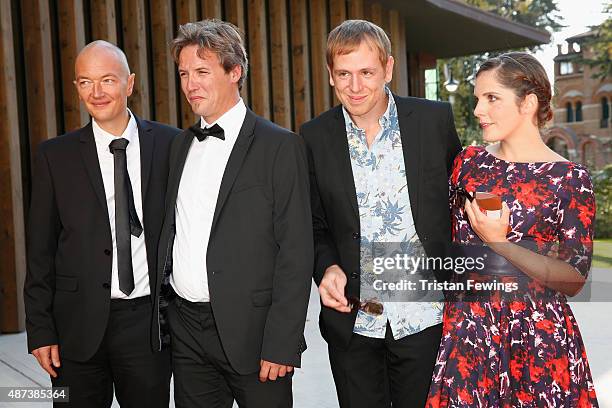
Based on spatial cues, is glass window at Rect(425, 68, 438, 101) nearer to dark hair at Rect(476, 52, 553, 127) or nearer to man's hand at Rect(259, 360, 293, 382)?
dark hair at Rect(476, 52, 553, 127)

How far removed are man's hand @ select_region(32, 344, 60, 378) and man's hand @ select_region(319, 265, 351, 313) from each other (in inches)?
43.0

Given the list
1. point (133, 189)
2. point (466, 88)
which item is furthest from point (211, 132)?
point (466, 88)

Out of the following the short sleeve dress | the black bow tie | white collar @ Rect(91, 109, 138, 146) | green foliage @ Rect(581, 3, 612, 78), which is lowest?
the short sleeve dress

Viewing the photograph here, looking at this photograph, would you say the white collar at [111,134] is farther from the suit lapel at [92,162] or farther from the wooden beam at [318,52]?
the wooden beam at [318,52]

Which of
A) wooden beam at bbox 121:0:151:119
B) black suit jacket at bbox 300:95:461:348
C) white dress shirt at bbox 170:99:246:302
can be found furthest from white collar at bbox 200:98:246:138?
wooden beam at bbox 121:0:151:119

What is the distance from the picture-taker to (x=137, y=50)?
22.8 feet

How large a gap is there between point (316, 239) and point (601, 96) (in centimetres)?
4483

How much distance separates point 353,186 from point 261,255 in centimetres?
41

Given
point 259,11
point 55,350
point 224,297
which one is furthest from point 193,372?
point 259,11

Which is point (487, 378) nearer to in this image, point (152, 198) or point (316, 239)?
point (316, 239)

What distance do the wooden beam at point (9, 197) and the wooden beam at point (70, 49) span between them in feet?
1.97

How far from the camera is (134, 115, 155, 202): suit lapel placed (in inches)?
113

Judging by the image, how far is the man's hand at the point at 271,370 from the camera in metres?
2.42

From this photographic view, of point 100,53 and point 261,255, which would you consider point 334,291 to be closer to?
point 261,255
